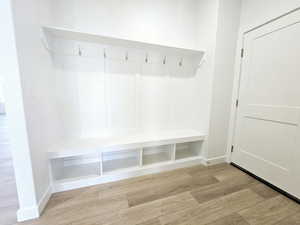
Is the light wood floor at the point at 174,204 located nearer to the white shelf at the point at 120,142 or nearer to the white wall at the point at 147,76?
the white shelf at the point at 120,142

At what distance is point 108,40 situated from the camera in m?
1.72

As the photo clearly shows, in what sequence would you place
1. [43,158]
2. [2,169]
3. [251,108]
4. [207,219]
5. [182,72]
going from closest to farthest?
[207,219], [43,158], [251,108], [2,169], [182,72]

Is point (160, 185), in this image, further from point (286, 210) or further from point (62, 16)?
point (62, 16)

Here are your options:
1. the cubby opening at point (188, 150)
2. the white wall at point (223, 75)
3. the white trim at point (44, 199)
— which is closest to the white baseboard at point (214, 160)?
the white wall at point (223, 75)

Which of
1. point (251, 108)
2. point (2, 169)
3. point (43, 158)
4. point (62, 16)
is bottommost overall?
point (2, 169)

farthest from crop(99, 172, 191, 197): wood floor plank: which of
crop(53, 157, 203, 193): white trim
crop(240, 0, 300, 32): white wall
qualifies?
crop(240, 0, 300, 32): white wall

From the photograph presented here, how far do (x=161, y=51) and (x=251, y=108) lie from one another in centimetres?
154

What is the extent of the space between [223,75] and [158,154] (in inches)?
63.6

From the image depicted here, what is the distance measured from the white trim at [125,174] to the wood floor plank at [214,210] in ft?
2.28

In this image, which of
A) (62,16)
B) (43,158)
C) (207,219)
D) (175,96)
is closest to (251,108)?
(175,96)

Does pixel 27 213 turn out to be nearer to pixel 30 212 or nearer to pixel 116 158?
pixel 30 212

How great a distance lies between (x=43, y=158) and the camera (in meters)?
1.38

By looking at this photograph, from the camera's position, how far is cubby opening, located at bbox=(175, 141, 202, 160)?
226cm

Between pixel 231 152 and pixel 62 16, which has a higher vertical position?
pixel 62 16
